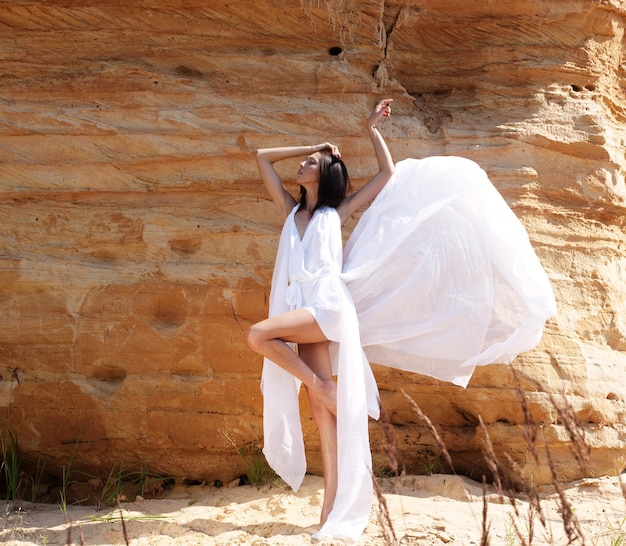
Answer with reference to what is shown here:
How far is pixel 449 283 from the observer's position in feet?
13.3

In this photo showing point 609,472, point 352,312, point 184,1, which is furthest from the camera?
point 184,1

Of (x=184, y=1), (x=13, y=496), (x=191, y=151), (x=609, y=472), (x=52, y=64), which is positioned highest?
(x=184, y=1)

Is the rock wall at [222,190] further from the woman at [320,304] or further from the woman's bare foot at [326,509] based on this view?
the woman's bare foot at [326,509]

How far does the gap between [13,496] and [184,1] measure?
3.00 metres

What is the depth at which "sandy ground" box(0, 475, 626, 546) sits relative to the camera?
374 centimetres

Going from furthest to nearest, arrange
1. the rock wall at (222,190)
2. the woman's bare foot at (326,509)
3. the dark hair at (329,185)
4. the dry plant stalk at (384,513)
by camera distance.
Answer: the rock wall at (222,190) → the dark hair at (329,185) → the woman's bare foot at (326,509) → the dry plant stalk at (384,513)

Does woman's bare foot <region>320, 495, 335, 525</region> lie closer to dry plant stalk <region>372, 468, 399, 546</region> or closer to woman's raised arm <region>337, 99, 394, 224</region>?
woman's raised arm <region>337, 99, 394, 224</region>

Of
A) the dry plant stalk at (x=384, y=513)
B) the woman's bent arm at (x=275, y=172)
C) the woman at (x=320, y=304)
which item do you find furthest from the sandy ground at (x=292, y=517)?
the woman's bent arm at (x=275, y=172)

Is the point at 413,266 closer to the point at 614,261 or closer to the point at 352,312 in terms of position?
the point at 352,312

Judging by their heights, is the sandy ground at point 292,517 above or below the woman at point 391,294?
below

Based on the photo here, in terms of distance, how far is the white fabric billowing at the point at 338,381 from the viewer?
11.8ft

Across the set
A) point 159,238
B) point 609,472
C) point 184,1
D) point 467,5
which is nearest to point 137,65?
point 184,1

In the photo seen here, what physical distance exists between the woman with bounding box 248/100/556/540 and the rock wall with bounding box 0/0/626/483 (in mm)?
663

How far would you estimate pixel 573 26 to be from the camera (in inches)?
198
